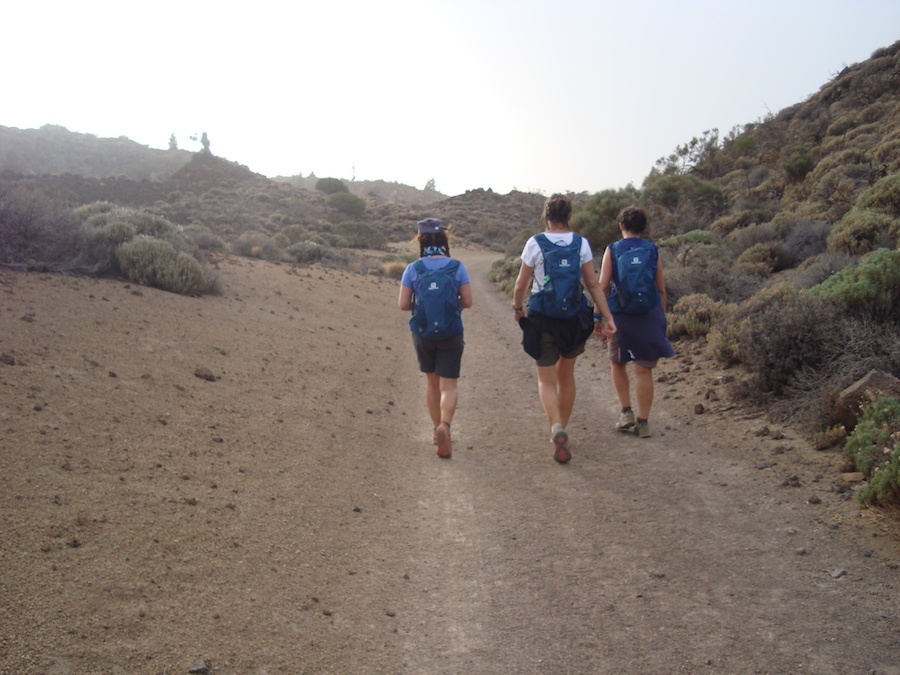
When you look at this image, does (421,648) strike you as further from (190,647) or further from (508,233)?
(508,233)

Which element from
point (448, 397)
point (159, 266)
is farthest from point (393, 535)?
point (159, 266)

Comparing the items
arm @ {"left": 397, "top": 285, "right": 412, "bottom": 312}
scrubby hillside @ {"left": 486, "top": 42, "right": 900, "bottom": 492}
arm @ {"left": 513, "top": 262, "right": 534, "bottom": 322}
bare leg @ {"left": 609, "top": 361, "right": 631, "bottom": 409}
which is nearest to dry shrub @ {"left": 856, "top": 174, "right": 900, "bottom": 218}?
scrubby hillside @ {"left": 486, "top": 42, "right": 900, "bottom": 492}

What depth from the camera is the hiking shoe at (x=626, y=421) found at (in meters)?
6.87

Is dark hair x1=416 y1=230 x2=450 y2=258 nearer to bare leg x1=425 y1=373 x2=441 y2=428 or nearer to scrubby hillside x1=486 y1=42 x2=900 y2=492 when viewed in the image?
bare leg x1=425 y1=373 x2=441 y2=428

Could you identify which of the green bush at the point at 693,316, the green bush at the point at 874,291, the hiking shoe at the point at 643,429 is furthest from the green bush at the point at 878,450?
the green bush at the point at 693,316

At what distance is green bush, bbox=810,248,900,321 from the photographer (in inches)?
282

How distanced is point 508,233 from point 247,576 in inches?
2284

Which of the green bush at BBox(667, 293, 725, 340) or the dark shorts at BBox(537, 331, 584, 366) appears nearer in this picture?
the dark shorts at BBox(537, 331, 584, 366)

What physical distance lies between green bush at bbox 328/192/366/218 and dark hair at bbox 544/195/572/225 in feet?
175

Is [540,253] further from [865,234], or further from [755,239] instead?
[755,239]

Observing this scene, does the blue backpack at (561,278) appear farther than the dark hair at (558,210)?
No

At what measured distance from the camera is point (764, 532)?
14.8ft

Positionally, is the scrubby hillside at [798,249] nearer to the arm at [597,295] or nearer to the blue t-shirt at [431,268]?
the arm at [597,295]

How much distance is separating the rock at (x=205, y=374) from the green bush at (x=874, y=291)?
6361mm
